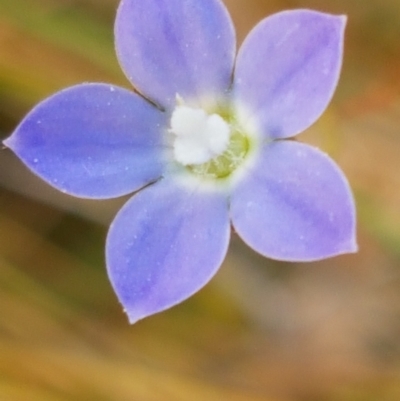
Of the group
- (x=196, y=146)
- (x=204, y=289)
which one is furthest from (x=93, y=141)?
(x=204, y=289)

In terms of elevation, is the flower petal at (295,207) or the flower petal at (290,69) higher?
the flower petal at (290,69)

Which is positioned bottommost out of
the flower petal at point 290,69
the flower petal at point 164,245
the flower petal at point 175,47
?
the flower petal at point 164,245

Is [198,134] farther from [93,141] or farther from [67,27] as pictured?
[67,27]

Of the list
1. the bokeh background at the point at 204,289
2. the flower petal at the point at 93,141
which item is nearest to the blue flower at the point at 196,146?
the flower petal at the point at 93,141

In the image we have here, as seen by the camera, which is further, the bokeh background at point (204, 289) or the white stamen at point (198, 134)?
the bokeh background at point (204, 289)

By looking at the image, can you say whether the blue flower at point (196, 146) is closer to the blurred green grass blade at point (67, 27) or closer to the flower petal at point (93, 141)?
the flower petal at point (93, 141)

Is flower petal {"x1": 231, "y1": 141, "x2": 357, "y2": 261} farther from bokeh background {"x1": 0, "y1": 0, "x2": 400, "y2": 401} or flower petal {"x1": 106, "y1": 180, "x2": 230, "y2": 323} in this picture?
bokeh background {"x1": 0, "y1": 0, "x2": 400, "y2": 401}

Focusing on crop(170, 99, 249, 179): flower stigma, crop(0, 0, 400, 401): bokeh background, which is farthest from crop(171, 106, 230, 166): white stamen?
crop(0, 0, 400, 401): bokeh background
